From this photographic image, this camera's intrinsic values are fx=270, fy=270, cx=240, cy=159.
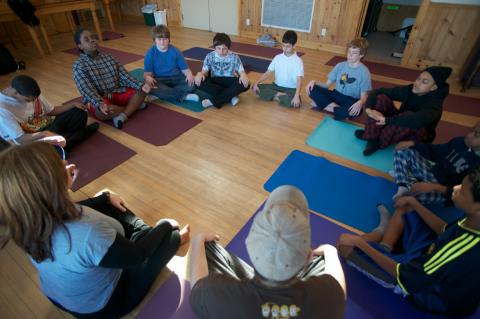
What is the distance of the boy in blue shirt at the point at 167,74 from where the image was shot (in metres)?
2.99

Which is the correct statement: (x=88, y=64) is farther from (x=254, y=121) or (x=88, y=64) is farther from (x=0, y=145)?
(x=254, y=121)

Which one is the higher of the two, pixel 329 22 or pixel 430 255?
pixel 329 22

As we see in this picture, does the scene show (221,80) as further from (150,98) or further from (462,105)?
(462,105)

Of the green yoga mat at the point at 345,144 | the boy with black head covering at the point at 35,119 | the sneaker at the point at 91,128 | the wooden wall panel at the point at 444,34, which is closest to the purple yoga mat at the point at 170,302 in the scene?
the boy with black head covering at the point at 35,119

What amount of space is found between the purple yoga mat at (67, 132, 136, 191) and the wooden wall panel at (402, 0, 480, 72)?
4.17 metres

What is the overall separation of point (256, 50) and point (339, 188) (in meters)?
3.48

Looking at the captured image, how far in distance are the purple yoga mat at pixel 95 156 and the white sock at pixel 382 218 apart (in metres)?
1.93

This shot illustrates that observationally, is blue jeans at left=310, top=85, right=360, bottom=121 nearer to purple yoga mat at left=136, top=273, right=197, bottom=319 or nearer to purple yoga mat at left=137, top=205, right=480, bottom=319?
purple yoga mat at left=137, top=205, right=480, bottom=319

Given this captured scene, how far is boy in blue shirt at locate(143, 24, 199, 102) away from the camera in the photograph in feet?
9.80

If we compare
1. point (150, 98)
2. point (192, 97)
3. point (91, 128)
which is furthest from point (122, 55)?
point (91, 128)

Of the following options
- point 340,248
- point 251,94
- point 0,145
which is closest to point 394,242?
point 340,248

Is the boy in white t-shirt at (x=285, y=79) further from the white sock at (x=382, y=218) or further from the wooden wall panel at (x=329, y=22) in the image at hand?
the wooden wall panel at (x=329, y=22)

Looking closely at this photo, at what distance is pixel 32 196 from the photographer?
76cm

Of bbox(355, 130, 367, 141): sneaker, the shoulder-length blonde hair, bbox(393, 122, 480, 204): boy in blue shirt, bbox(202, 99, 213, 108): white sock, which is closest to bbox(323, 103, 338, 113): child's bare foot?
bbox(355, 130, 367, 141): sneaker
